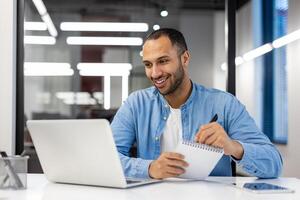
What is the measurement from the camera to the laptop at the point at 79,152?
123 cm

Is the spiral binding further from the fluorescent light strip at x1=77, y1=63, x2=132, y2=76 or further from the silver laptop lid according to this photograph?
the fluorescent light strip at x1=77, y1=63, x2=132, y2=76

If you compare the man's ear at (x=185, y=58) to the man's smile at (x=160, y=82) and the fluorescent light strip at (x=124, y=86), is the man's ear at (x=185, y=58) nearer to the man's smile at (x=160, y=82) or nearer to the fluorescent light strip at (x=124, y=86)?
the man's smile at (x=160, y=82)

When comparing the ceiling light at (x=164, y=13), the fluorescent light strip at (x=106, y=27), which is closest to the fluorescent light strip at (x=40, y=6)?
the fluorescent light strip at (x=106, y=27)

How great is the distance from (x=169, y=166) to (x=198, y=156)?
0.32 feet

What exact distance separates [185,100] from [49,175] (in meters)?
0.74

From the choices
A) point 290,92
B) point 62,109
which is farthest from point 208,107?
point 290,92

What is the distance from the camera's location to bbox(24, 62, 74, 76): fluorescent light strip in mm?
3740

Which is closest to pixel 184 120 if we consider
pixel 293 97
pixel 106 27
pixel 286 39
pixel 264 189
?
pixel 264 189

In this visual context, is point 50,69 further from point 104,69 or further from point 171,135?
point 171,135

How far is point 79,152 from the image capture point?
4.28 ft

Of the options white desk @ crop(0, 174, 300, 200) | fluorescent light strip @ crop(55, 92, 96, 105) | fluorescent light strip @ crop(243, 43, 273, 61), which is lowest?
white desk @ crop(0, 174, 300, 200)

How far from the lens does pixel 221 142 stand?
4.79 ft

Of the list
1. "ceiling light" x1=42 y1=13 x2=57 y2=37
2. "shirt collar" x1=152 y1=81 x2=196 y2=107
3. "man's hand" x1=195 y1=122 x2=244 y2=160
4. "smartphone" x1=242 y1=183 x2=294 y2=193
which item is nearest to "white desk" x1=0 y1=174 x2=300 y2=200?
"smartphone" x1=242 y1=183 x2=294 y2=193

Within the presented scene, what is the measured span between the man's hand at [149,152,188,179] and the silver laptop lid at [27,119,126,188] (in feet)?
0.63
